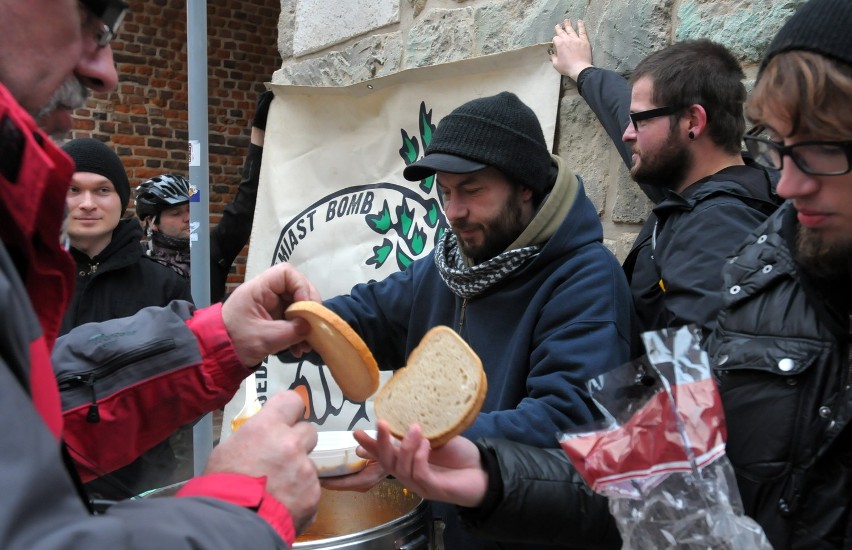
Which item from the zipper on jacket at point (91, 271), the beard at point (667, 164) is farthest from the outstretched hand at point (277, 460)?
the zipper on jacket at point (91, 271)

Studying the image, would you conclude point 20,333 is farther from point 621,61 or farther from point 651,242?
point 621,61

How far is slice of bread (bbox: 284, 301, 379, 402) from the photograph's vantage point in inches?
62.5

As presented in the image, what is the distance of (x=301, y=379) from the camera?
11.7ft

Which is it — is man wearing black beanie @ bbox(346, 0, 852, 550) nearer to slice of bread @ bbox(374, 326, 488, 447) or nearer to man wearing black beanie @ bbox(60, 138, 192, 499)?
slice of bread @ bbox(374, 326, 488, 447)

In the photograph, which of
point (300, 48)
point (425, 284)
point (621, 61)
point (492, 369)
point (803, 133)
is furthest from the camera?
point (300, 48)

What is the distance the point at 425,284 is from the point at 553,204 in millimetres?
495

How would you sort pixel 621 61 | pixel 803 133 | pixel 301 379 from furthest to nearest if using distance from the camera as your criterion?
pixel 301 379
pixel 621 61
pixel 803 133

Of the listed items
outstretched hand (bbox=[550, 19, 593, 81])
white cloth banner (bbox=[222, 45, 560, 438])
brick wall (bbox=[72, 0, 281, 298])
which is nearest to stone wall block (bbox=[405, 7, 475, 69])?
white cloth banner (bbox=[222, 45, 560, 438])

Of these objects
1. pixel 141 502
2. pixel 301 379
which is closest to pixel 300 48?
pixel 301 379

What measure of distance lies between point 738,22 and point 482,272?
1188 mm

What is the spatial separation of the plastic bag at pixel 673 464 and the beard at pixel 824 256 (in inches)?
10.9

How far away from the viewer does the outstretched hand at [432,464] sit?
1.40 metres

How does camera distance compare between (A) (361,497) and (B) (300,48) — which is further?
(B) (300,48)

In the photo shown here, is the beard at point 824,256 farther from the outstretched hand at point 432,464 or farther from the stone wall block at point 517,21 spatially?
the stone wall block at point 517,21
